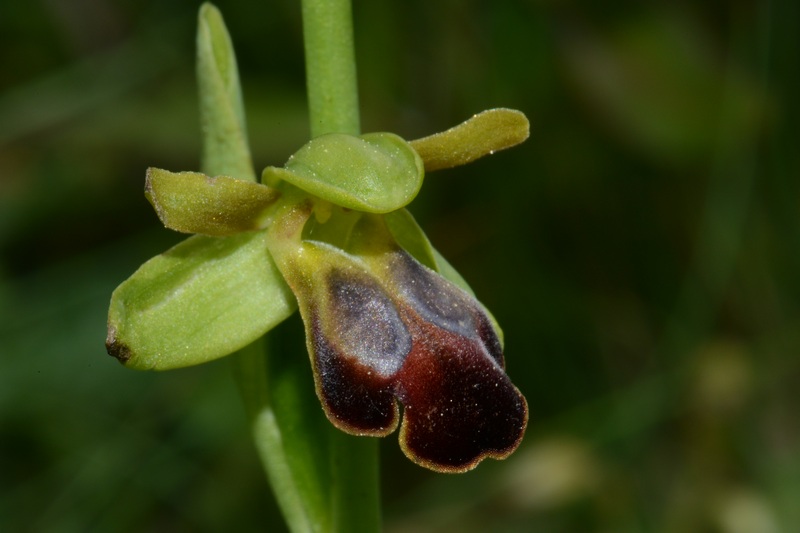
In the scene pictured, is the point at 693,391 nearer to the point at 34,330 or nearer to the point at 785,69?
the point at 785,69

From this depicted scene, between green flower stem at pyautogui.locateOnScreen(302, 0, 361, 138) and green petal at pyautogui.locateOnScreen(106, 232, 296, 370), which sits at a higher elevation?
green flower stem at pyautogui.locateOnScreen(302, 0, 361, 138)

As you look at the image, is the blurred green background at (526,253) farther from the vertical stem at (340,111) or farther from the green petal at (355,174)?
the green petal at (355,174)

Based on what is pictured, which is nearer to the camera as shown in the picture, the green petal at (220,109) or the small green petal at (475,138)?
the small green petal at (475,138)

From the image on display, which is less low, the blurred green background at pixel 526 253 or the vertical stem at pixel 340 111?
the vertical stem at pixel 340 111

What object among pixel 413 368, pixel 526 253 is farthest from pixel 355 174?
pixel 526 253

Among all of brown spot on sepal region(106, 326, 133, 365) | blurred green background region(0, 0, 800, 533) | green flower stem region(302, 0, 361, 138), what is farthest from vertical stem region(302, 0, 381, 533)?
blurred green background region(0, 0, 800, 533)

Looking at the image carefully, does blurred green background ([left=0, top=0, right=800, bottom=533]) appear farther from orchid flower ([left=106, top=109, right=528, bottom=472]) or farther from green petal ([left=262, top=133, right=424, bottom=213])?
green petal ([left=262, top=133, right=424, bottom=213])

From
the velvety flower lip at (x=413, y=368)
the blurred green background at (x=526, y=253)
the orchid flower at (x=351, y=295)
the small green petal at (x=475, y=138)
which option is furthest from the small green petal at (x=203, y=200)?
the blurred green background at (x=526, y=253)
